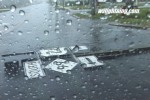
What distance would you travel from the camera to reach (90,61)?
14.4ft

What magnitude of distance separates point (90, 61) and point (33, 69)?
0.95 meters

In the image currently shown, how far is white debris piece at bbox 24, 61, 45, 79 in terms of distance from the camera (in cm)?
356

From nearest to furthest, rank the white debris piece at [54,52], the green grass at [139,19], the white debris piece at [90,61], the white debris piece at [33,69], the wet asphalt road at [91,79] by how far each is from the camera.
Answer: the wet asphalt road at [91,79] → the white debris piece at [33,69] → the white debris piece at [90,61] → the white debris piece at [54,52] → the green grass at [139,19]

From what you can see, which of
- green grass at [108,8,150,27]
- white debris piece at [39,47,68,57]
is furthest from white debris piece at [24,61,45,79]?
green grass at [108,8,150,27]

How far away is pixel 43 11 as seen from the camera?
8281 millimetres

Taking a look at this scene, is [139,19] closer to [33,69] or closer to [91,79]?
[33,69]

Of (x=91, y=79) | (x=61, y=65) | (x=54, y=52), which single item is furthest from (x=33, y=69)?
(x=54, y=52)

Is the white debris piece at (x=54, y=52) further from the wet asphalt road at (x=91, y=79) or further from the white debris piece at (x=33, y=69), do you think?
the white debris piece at (x=33, y=69)

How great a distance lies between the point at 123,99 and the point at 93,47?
254 centimetres

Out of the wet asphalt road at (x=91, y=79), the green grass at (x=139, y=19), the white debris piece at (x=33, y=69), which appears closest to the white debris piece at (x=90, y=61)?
the wet asphalt road at (x=91, y=79)

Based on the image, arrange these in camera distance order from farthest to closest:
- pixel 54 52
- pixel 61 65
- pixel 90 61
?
1. pixel 54 52
2. pixel 90 61
3. pixel 61 65

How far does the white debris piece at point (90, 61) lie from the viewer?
12.9 ft

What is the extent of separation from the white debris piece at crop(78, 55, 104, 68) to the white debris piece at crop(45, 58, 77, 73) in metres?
0.20

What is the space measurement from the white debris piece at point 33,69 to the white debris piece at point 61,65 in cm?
16
